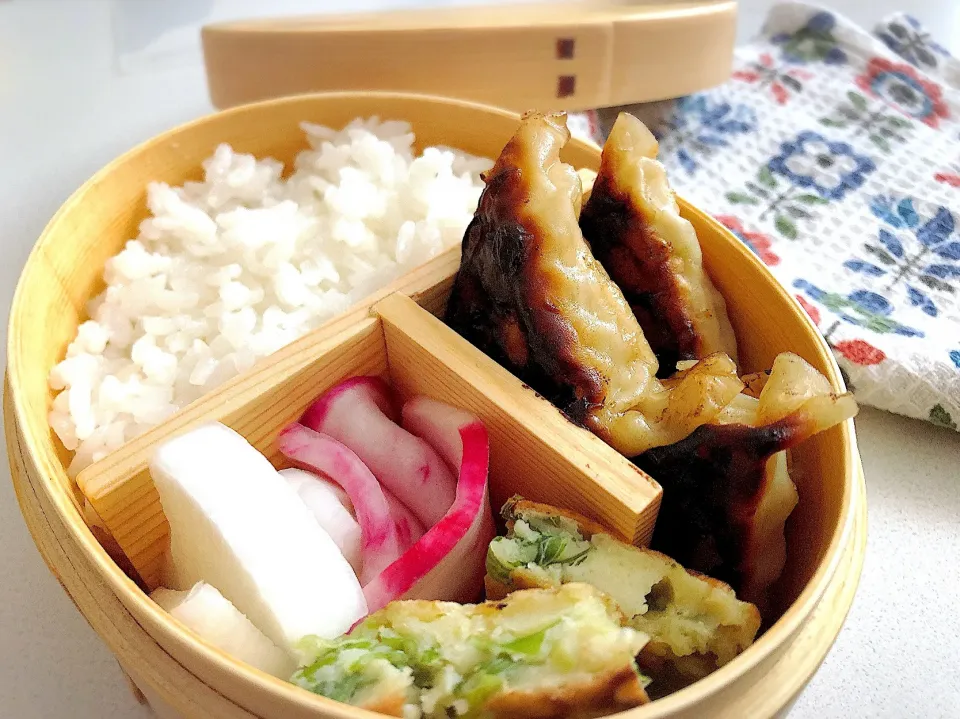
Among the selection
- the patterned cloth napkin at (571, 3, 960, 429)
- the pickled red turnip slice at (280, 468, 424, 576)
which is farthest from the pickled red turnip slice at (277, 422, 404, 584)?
the patterned cloth napkin at (571, 3, 960, 429)

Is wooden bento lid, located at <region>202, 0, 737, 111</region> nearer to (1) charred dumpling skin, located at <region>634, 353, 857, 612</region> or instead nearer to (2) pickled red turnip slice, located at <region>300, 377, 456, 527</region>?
(2) pickled red turnip slice, located at <region>300, 377, 456, 527</region>

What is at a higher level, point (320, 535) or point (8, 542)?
point (320, 535)

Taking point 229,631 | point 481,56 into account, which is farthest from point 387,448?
point 481,56

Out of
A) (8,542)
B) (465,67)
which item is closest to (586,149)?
(465,67)

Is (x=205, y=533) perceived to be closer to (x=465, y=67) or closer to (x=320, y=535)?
(x=320, y=535)

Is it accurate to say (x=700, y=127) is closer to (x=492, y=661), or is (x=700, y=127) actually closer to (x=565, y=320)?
(x=565, y=320)

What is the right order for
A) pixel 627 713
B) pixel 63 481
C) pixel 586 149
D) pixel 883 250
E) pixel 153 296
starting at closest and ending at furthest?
1. pixel 627 713
2. pixel 63 481
3. pixel 153 296
4. pixel 586 149
5. pixel 883 250

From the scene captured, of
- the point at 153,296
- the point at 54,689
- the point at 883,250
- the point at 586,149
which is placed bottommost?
the point at 54,689
